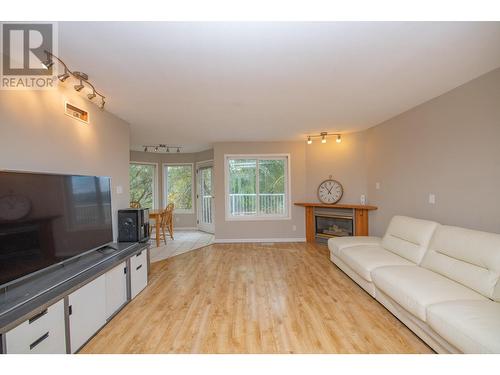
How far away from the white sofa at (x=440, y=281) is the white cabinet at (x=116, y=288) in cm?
263

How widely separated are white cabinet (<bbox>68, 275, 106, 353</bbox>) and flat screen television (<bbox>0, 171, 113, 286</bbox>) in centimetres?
33

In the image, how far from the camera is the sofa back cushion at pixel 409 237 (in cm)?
242

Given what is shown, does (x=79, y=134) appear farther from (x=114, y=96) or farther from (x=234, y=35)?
(x=234, y=35)

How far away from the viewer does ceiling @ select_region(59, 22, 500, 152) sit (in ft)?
4.95

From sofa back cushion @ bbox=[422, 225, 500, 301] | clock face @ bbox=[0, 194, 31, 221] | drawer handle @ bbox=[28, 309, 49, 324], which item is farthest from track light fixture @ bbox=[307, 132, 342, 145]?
drawer handle @ bbox=[28, 309, 49, 324]

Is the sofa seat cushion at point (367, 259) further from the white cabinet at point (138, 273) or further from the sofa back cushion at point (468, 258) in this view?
the white cabinet at point (138, 273)

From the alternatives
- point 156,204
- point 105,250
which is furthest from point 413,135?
point 156,204

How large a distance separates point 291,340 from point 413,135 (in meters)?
3.12

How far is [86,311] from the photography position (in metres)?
1.81

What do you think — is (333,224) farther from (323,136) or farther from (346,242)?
(323,136)

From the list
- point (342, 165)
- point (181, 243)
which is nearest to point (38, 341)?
point (181, 243)

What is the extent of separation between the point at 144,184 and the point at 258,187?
11.7ft

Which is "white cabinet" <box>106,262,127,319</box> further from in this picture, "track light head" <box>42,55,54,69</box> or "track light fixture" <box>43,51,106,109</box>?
"track light head" <box>42,55,54,69</box>

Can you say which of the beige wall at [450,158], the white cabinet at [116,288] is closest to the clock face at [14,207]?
the white cabinet at [116,288]
